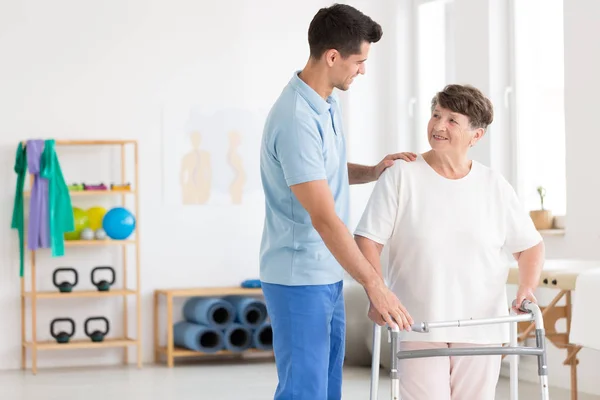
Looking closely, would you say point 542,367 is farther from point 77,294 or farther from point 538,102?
point 77,294

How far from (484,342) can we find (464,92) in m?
0.70

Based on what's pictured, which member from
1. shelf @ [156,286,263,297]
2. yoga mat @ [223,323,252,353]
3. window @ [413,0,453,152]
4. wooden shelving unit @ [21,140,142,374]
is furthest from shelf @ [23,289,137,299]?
window @ [413,0,453,152]

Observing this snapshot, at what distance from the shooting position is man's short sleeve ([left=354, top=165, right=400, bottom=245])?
272cm

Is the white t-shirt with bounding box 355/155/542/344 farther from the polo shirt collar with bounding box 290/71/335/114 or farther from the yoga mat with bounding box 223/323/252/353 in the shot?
the yoga mat with bounding box 223/323/252/353

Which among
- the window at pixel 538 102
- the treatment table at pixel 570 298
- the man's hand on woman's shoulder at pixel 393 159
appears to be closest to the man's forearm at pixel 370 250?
the man's hand on woman's shoulder at pixel 393 159

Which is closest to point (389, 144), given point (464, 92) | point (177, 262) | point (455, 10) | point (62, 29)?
point (455, 10)

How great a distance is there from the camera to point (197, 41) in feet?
24.3

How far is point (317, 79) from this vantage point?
2.68m

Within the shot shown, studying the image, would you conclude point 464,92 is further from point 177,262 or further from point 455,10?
point 177,262

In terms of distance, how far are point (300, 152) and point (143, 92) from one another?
4917mm

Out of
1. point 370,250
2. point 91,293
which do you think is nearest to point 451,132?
point 370,250

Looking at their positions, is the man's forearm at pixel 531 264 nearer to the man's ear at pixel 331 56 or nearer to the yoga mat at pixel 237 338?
the man's ear at pixel 331 56

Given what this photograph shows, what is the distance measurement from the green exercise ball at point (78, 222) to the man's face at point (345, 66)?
15.0 feet

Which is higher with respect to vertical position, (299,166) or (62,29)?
(62,29)
